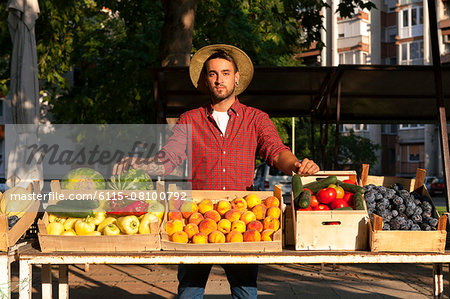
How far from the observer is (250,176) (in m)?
3.83

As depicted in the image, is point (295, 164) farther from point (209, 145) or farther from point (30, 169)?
point (30, 169)

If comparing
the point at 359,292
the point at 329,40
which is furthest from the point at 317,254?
the point at 329,40

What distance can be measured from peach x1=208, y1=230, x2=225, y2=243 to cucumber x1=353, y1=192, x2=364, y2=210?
86 cm

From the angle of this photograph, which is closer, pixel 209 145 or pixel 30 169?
pixel 209 145

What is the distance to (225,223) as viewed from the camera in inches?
125

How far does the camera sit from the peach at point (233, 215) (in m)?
3.24

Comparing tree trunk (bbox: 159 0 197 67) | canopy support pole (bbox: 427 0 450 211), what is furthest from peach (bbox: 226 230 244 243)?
tree trunk (bbox: 159 0 197 67)

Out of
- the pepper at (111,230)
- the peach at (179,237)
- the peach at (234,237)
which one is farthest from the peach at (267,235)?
the pepper at (111,230)

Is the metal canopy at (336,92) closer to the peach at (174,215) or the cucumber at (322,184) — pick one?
the cucumber at (322,184)

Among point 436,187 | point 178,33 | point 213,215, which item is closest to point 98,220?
point 213,215

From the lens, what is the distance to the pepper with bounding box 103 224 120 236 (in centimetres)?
309

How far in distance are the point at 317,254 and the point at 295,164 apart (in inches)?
28.1

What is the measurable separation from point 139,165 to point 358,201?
4.78 feet

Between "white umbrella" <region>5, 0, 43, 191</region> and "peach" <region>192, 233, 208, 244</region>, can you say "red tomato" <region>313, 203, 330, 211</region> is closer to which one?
"peach" <region>192, 233, 208, 244</region>
